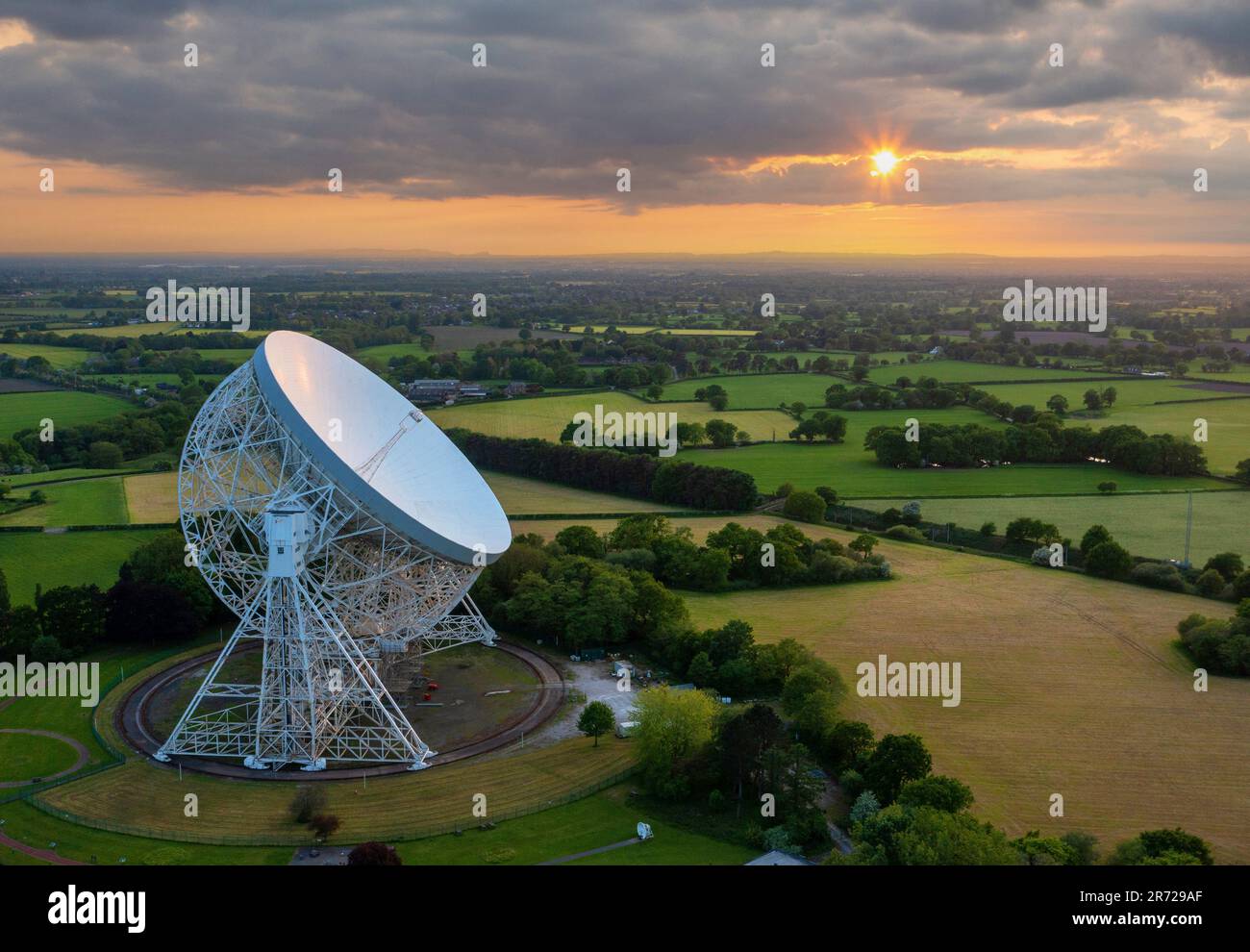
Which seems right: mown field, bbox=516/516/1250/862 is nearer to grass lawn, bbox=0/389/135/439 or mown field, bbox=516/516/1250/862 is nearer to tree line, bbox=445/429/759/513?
tree line, bbox=445/429/759/513

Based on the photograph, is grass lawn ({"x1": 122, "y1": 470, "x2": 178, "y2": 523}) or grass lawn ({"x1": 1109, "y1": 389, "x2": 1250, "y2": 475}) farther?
grass lawn ({"x1": 1109, "y1": 389, "x2": 1250, "y2": 475})

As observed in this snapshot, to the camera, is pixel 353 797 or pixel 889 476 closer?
pixel 353 797

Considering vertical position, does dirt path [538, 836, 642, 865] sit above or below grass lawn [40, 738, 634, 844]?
below

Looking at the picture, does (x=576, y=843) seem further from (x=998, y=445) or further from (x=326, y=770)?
(x=998, y=445)

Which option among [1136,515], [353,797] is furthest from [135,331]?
[353,797]

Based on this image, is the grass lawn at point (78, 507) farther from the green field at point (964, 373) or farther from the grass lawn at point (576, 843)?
the green field at point (964, 373)

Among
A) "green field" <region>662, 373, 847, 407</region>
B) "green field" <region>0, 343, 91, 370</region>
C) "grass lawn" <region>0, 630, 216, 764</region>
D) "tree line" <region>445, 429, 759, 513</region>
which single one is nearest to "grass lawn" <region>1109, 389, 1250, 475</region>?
"green field" <region>662, 373, 847, 407</region>
